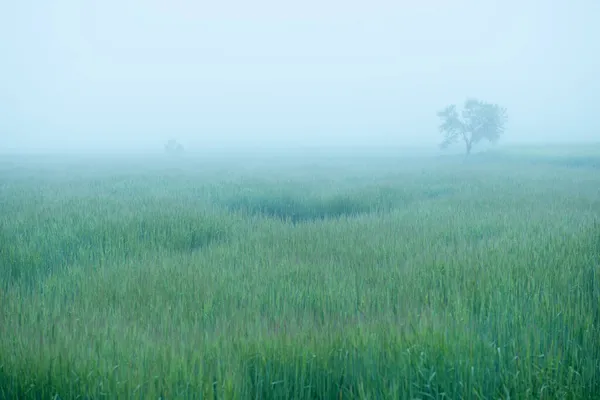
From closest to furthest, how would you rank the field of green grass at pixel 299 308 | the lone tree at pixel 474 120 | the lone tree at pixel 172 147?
the field of green grass at pixel 299 308 → the lone tree at pixel 474 120 → the lone tree at pixel 172 147

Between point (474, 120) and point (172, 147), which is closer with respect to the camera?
point (474, 120)

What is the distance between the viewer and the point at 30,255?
6766 millimetres

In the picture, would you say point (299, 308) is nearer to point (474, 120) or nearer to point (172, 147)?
point (474, 120)

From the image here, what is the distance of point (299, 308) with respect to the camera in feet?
14.5

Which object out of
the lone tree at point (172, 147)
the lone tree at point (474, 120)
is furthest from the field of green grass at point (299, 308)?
the lone tree at point (172, 147)

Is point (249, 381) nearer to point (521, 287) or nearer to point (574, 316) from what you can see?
point (574, 316)

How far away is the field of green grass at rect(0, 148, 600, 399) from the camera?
2.88m

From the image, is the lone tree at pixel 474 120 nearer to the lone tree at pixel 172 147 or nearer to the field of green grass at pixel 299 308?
the field of green grass at pixel 299 308

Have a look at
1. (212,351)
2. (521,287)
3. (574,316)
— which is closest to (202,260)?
(212,351)

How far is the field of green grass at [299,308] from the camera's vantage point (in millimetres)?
2881

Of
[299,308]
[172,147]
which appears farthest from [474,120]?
[172,147]

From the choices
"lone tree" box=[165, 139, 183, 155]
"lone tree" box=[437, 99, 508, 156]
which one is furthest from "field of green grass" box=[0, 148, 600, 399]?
"lone tree" box=[165, 139, 183, 155]

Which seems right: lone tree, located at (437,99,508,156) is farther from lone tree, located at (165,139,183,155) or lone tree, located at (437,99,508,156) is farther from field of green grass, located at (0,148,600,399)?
→ lone tree, located at (165,139,183,155)

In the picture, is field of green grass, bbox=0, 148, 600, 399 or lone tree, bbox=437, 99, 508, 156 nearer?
field of green grass, bbox=0, 148, 600, 399
